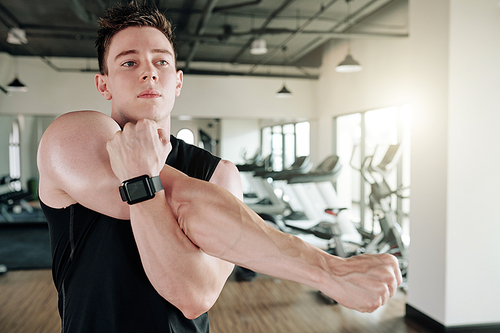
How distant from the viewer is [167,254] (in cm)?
61

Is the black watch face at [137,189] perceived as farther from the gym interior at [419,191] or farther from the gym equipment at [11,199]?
the gym equipment at [11,199]

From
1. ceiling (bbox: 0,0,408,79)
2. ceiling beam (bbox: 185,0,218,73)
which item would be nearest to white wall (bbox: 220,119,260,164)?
ceiling (bbox: 0,0,408,79)

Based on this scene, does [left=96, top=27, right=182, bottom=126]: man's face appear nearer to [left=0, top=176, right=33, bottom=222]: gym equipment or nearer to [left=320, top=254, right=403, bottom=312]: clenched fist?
[left=320, top=254, right=403, bottom=312]: clenched fist

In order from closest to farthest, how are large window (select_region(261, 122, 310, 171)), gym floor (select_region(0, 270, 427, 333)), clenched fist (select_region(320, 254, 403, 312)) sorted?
clenched fist (select_region(320, 254, 403, 312)) → gym floor (select_region(0, 270, 427, 333)) → large window (select_region(261, 122, 310, 171))

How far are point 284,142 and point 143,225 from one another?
7825 millimetres

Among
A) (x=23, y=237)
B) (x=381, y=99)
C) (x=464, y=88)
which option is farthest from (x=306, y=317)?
(x=23, y=237)

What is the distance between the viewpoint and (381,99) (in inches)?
235

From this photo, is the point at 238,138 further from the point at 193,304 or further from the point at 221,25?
the point at 193,304

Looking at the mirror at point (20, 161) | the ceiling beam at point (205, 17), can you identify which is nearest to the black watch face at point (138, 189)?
the ceiling beam at point (205, 17)

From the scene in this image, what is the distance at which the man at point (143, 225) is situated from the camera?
0.58 metres

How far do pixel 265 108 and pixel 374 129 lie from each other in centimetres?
259

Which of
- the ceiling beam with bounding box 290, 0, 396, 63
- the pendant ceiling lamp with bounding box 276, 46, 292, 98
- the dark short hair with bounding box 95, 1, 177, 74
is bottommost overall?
the dark short hair with bounding box 95, 1, 177, 74

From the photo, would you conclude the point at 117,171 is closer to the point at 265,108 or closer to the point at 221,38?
the point at 221,38

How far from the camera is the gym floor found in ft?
9.86
